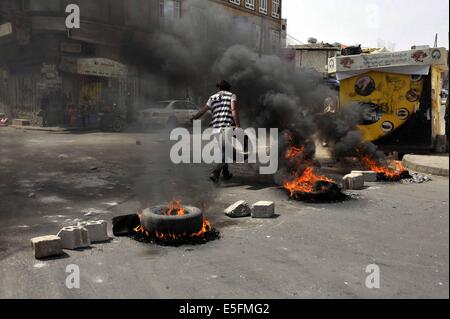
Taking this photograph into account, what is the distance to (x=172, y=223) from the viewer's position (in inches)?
183

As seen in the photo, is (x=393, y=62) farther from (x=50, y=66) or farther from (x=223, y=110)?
(x=50, y=66)

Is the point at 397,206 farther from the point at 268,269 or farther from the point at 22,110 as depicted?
the point at 22,110

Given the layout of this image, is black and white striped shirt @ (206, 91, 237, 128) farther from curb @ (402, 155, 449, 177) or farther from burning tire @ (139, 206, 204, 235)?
curb @ (402, 155, 449, 177)

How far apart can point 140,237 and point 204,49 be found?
6.77 meters

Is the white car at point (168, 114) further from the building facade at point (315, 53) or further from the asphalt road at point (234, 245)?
the building facade at point (315, 53)

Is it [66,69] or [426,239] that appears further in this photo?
[66,69]

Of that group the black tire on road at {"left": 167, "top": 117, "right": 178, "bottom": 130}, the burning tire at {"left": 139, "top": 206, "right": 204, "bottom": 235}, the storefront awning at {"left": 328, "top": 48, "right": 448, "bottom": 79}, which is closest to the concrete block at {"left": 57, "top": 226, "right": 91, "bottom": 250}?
the burning tire at {"left": 139, "top": 206, "right": 204, "bottom": 235}

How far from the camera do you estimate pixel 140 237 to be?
4781 millimetres

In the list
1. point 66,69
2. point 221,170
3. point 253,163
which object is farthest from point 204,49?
point 66,69

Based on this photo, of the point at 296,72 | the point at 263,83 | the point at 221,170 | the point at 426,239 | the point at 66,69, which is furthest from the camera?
the point at 66,69

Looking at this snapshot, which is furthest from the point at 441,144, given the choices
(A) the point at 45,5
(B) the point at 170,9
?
(A) the point at 45,5

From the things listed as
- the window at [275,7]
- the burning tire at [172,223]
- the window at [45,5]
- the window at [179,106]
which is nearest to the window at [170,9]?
the burning tire at [172,223]

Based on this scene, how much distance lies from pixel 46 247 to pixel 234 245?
1.82 metres

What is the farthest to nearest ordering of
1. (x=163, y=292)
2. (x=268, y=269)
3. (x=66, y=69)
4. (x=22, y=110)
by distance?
1. (x=22, y=110)
2. (x=66, y=69)
3. (x=268, y=269)
4. (x=163, y=292)
